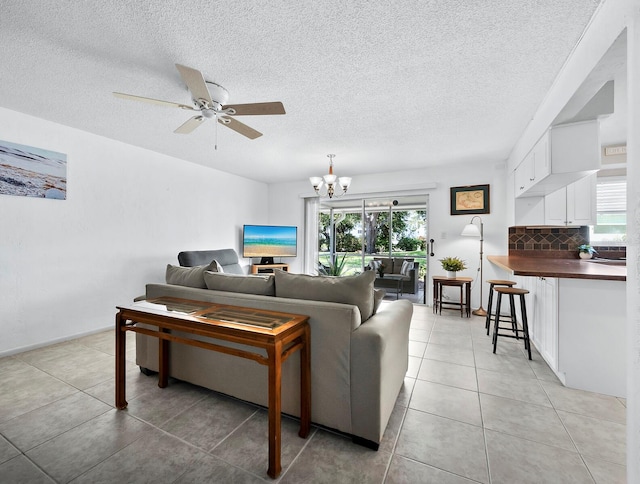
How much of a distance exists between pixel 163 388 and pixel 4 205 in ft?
7.91

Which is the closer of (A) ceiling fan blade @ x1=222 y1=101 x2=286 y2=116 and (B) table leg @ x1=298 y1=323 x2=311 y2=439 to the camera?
(B) table leg @ x1=298 y1=323 x2=311 y2=439

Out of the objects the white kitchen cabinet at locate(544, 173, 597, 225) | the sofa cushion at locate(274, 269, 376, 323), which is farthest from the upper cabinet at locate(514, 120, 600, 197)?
the sofa cushion at locate(274, 269, 376, 323)

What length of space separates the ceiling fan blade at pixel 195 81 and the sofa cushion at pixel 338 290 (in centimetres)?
140

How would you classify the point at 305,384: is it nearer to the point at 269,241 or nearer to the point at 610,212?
the point at 269,241

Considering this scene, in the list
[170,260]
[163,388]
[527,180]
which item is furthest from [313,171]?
[163,388]

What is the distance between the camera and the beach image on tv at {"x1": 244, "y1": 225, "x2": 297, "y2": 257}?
538 cm

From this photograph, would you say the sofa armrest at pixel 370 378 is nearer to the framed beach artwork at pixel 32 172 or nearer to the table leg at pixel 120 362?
the table leg at pixel 120 362

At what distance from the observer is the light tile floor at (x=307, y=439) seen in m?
1.32

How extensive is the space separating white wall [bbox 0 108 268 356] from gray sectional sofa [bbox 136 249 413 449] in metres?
1.84

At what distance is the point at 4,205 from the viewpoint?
2.64 m

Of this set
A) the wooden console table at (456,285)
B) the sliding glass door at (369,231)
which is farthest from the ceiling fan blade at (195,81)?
the wooden console table at (456,285)

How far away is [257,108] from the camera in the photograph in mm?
2027

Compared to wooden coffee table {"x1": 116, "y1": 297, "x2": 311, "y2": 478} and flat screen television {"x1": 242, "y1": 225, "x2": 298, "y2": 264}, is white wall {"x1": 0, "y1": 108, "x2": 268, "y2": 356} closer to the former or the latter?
flat screen television {"x1": 242, "y1": 225, "x2": 298, "y2": 264}

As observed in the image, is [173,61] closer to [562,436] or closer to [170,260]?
[170,260]
